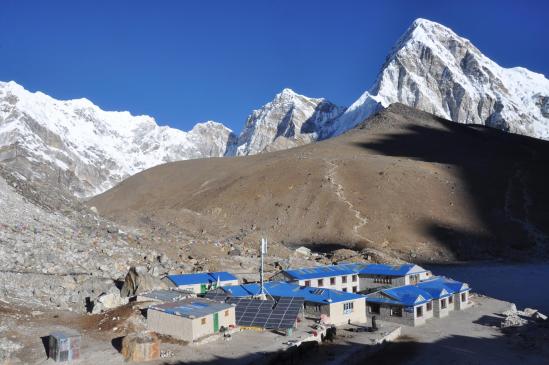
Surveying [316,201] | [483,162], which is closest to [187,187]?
[316,201]

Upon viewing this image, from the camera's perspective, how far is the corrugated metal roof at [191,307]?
26459 mm

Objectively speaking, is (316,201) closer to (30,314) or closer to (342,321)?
(342,321)

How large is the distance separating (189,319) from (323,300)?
32.2ft

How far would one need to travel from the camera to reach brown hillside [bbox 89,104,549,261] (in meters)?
75.2

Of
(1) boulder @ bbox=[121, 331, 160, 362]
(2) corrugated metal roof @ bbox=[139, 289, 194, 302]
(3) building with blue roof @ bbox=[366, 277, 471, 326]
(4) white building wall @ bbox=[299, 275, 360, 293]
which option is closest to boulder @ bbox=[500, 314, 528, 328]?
(3) building with blue roof @ bbox=[366, 277, 471, 326]

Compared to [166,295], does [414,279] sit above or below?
below

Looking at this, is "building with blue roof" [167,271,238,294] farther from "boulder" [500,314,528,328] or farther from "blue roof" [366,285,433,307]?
"boulder" [500,314,528,328]

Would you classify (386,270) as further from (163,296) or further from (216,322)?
(216,322)

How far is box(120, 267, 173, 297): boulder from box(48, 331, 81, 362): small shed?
29.7 feet

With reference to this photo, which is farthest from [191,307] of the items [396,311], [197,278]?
[396,311]

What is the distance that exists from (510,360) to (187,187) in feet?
320

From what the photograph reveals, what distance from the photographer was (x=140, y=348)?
2289 centimetres

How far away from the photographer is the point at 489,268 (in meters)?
64.2

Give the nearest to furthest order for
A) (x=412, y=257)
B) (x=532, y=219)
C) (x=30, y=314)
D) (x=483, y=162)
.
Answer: (x=30, y=314) → (x=412, y=257) → (x=532, y=219) → (x=483, y=162)
